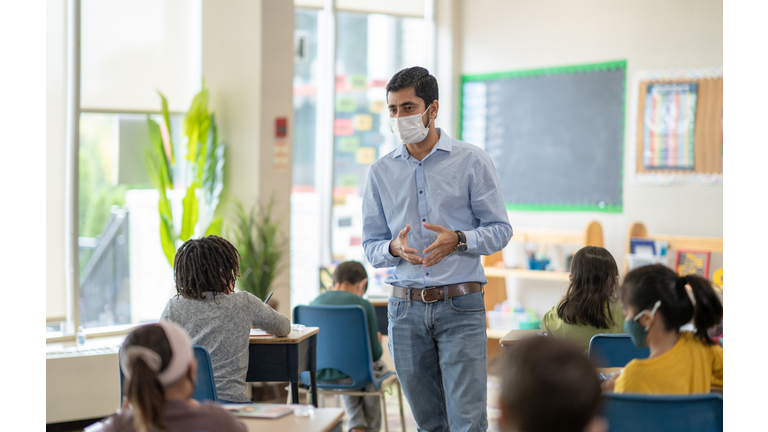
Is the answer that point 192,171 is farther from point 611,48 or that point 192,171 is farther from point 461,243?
point 611,48

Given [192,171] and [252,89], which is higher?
[252,89]

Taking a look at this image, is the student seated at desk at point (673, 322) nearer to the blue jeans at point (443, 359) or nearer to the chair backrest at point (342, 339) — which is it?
the blue jeans at point (443, 359)

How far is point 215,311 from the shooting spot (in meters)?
2.41

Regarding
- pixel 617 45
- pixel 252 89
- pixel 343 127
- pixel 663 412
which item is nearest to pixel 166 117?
pixel 252 89

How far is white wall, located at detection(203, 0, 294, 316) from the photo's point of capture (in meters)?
4.54

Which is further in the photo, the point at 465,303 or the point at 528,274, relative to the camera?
the point at 528,274

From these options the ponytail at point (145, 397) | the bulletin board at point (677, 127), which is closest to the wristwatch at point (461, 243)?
the ponytail at point (145, 397)

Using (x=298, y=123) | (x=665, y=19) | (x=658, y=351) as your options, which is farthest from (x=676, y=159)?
(x=658, y=351)

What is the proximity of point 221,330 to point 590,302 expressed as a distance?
1366 millimetres

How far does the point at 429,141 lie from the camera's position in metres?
2.38
